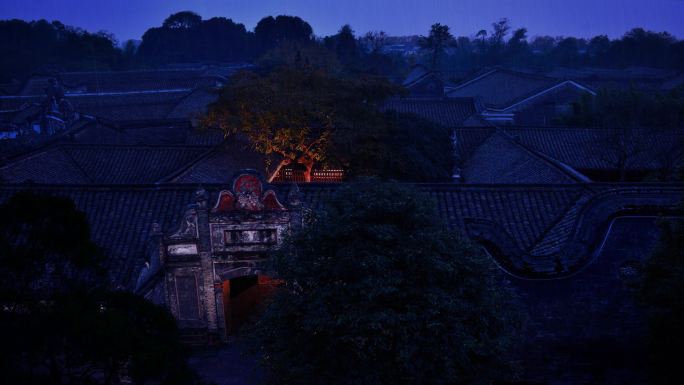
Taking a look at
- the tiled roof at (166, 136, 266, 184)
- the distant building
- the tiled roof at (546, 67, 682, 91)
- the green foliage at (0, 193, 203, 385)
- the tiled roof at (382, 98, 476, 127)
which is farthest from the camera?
the tiled roof at (546, 67, 682, 91)

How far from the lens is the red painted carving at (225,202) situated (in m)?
12.0

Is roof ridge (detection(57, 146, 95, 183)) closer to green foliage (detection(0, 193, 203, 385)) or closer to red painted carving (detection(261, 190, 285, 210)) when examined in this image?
red painted carving (detection(261, 190, 285, 210))

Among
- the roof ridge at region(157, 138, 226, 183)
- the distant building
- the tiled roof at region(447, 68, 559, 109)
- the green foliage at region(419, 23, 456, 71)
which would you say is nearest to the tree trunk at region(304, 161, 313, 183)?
the roof ridge at region(157, 138, 226, 183)

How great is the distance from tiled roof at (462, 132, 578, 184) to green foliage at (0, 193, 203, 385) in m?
14.8

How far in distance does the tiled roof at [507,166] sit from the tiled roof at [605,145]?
929 mm

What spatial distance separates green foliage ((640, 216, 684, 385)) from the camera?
801cm

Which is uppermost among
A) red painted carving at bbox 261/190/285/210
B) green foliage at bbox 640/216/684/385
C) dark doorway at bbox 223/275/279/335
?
red painted carving at bbox 261/190/285/210

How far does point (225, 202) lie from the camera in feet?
39.7

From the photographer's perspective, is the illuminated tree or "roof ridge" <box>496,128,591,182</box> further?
the illuminated tree

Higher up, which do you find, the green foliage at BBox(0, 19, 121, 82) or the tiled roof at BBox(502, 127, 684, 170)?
the green foliage at BBox(0, 19, 121, 82)

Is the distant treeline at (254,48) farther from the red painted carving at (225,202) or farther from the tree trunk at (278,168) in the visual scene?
the red painted carving at (225,202)

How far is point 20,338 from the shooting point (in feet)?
12.3

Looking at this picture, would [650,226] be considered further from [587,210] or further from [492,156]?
[492,156]

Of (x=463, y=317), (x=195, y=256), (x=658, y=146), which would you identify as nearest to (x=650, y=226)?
(x=463, y=317)
